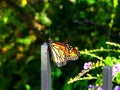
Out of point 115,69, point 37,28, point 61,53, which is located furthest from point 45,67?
point 37,28

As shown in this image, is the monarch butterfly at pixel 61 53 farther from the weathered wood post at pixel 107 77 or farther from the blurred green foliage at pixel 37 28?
the blurred green foliage at pixel 37 28

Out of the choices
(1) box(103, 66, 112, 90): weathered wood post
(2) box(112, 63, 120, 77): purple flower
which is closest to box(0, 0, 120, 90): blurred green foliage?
(2) box(112, 63, 120, 77): purple flower

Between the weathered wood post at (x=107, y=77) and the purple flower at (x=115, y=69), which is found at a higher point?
the purple flower at (x=115, y=69)

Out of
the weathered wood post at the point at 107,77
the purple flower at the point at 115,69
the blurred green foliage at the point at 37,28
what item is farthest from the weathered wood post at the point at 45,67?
the blurred green foliage at the point at 37,28

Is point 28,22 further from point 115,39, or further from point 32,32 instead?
point 115,39

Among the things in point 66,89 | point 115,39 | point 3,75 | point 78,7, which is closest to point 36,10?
point 78,7

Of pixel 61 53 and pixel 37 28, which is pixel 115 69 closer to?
pixel 61 53

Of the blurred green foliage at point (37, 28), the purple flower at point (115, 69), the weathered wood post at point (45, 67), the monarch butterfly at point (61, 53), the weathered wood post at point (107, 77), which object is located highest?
the blurred green foliage at point (37, 28)
